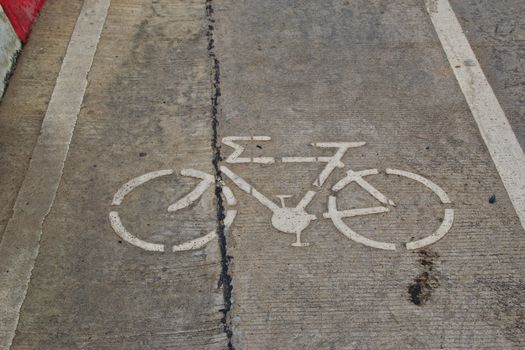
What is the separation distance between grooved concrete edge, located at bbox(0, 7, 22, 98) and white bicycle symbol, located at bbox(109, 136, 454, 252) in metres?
1.80

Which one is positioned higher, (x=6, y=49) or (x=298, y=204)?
(x=6, y=49)

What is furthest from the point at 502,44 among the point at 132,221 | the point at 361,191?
the point at 132,221

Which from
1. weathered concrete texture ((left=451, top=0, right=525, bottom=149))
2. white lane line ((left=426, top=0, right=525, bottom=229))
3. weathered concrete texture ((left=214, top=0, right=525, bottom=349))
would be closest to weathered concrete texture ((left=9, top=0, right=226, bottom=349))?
weathered concrete texture ((left=214, top=0, right=525, bottom=349))

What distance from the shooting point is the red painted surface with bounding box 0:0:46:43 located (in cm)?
486

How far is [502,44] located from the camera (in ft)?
16.8

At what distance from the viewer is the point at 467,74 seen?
4793 mm

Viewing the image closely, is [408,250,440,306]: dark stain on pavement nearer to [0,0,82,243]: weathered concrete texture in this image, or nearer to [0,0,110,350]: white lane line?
[0,0,110,350]: white lane line

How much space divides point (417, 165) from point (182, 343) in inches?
85.1

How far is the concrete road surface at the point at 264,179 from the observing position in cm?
314

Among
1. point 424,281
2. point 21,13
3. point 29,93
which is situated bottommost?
point 424,281

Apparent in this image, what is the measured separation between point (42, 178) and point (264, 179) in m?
1.64

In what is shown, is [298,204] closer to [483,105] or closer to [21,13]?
[483,105]

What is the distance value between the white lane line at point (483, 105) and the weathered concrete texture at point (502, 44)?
7 centimetres

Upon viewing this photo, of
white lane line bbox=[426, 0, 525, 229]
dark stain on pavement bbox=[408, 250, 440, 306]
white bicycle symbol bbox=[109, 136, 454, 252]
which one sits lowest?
dark stain on pavement bbox=[408, 250, 440, 306]
